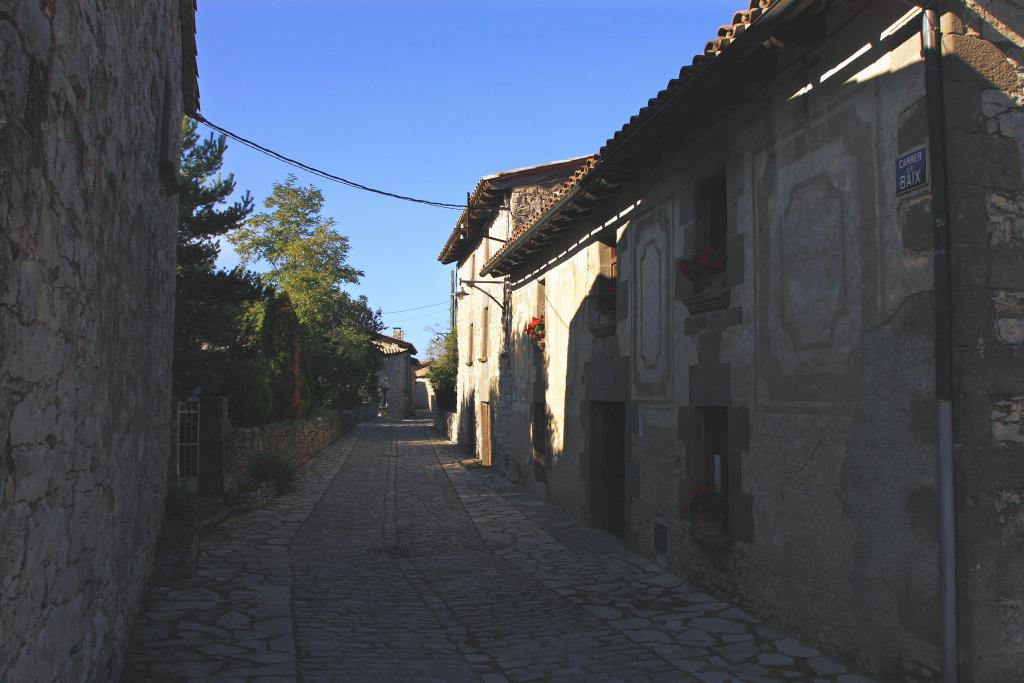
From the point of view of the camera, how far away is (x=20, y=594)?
2408mm

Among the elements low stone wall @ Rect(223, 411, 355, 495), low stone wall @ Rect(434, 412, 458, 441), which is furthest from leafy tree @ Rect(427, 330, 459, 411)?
low stone wall @ Rect(223, 411, 355, 495)

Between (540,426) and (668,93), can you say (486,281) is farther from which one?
(668,93)

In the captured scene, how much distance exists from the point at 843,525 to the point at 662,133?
4039mm

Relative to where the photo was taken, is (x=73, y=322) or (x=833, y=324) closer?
(x=73, y=322)

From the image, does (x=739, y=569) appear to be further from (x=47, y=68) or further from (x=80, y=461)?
(x=47, y=68)

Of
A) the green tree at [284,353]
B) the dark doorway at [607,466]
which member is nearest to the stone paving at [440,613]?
the dark doorway at [607,466]

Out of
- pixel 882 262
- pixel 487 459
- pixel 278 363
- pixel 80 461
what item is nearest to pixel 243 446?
pixel 278 363

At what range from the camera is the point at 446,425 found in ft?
99.7

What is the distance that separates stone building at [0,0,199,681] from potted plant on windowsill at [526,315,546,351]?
8.18 metres

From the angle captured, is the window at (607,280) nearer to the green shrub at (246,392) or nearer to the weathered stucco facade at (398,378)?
the green shrub at (246,392)

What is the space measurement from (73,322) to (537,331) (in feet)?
34.5

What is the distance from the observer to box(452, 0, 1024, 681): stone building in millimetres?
4195

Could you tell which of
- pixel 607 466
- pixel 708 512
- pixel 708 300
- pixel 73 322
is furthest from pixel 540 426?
pixel 73 322

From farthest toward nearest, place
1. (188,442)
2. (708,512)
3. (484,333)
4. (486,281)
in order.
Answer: (484,333) → (486,281) → (188,442) → (708,512)
